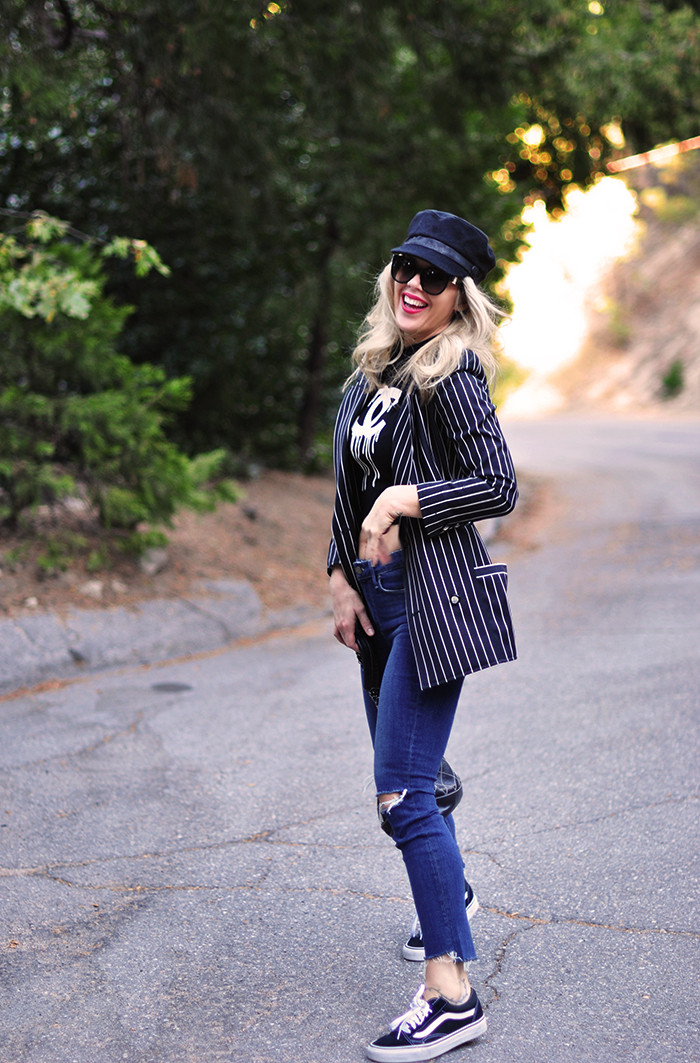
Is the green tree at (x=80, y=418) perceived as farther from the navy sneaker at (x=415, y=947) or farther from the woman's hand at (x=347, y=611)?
the navy sneaker at (x=415, y=947)

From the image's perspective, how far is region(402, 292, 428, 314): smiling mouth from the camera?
2.51 m

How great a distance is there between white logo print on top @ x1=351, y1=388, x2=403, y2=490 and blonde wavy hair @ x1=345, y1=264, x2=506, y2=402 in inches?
1.6

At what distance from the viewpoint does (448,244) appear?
2469 millimetres

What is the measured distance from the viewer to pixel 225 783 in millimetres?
4156

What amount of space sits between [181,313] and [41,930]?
28.7 ft

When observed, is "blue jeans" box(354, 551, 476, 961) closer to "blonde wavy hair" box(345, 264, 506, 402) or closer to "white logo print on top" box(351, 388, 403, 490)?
"white logo print on top" box(351, 388, 403, 490)

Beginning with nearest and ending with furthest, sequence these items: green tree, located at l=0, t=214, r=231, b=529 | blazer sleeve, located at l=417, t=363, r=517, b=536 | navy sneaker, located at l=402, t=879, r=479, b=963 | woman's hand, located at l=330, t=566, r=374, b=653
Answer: blazer sleeve, located at l=417, t=363, r=517, b=536 → woman's hand, located at l=330, t=566, r=374, b=653 → navy sneaker, located at l=402, t=879, r=479, b=963 → green tree, located at l=0, t=214, r=231, b=529

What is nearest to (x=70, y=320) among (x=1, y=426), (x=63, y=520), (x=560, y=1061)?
(x=1, y=426)

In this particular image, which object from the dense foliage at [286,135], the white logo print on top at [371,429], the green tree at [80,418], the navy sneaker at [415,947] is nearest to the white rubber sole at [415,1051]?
the navy sneaker at [415,947]

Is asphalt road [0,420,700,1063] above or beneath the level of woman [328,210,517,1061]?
beneath

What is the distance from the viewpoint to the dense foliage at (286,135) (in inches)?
306

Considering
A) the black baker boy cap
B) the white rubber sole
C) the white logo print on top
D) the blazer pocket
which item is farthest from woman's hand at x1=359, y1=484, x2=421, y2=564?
the white rubber sole

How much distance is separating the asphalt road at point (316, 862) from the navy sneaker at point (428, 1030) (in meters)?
0.05

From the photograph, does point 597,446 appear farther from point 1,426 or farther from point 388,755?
point 388,755
